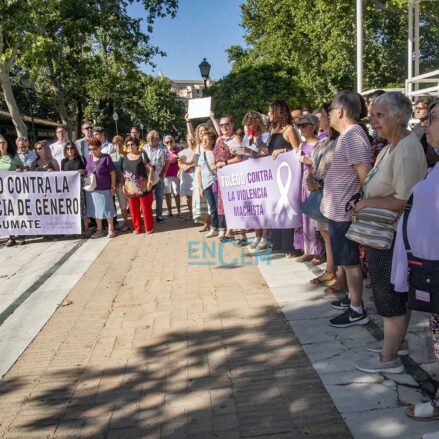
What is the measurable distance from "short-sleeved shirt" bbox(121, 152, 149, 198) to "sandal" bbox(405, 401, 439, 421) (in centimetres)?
669

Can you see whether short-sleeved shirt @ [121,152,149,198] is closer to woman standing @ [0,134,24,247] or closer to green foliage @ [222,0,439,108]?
woman standing @ [0,134,24,247]

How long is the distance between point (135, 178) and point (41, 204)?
174cm

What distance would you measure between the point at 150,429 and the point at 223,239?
201 inches

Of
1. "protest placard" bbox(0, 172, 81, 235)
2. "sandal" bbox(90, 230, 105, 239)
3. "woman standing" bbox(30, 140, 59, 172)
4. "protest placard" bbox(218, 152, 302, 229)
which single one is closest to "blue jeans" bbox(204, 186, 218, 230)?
"protest placard" bbox(218, 152, 302, 229)

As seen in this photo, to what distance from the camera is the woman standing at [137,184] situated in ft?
28.8

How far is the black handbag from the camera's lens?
2393 mm

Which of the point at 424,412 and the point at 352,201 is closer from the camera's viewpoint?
the point at 424,412

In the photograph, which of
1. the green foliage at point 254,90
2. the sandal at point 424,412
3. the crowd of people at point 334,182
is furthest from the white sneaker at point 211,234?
the green foliage at point 254,90

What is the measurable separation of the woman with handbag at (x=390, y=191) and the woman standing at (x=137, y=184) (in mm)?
6039

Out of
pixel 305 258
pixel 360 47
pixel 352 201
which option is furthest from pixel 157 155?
pixel 352 201

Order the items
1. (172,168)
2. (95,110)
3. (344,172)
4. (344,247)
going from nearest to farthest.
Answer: (344,172), (344,247), (172,168), (95,110)

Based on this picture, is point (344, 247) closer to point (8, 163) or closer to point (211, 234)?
point (211, 234)

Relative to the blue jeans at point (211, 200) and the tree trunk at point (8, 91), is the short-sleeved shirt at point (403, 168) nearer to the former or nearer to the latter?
the blue jeans at point (211, 200)

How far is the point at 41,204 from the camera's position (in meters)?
8.63
